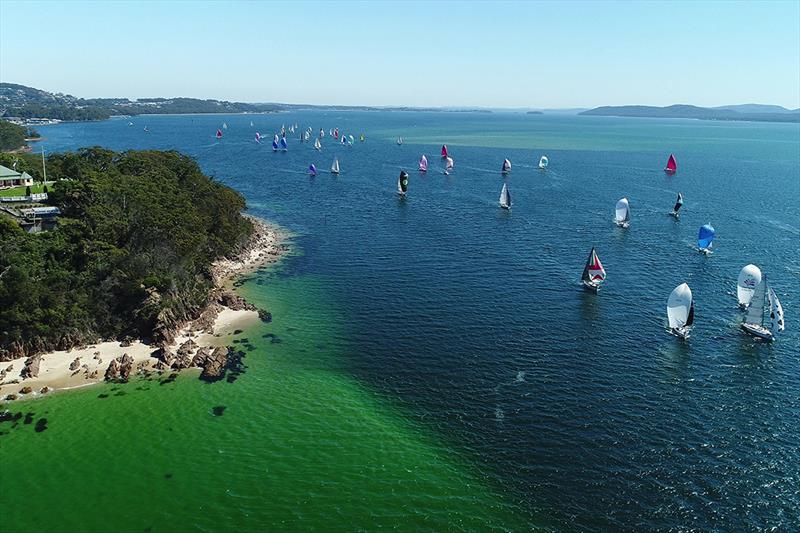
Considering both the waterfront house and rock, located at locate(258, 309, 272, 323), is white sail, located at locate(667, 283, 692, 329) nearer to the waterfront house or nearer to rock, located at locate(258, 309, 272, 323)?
rock, located at locate(258, 309, 272, 323)

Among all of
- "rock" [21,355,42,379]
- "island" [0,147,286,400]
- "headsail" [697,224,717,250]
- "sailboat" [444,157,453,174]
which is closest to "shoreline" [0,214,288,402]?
"rock" [21,355,42,379]

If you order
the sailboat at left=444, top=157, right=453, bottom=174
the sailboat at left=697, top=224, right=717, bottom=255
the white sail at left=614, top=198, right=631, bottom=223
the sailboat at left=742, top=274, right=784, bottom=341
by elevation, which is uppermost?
the sailboat at left=444, top=157, right=453, bottom=174

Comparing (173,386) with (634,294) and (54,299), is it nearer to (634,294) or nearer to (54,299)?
(54,299)

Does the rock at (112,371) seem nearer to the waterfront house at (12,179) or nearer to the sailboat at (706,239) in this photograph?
the waterfront house at (12,179)

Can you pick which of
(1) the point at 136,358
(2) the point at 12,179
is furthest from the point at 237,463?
(2) the point at 12,179

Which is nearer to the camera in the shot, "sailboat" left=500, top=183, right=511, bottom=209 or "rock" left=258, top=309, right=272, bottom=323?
"rock" left=258, top=309, right=272, bottom=323

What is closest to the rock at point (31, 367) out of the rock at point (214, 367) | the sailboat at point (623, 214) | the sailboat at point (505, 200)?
the rock at point (214, 367)

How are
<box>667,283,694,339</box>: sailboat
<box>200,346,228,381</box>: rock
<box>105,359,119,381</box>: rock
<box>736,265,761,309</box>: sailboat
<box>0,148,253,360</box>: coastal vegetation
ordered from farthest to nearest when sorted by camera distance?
<box>736,265,761,309</box>: sailboat
<box>667,283,694,339</box>: sailboat
<box>0,148,253,360</box>: coastal vegetation
<box>200,346,228,381</box>: rock
<box>105,359,119,381</box>: rock
